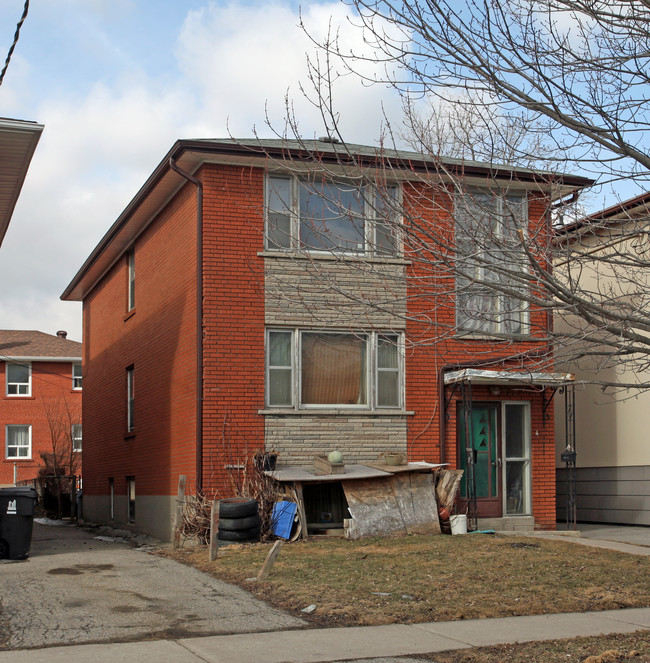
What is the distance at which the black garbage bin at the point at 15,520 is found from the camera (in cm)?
1260

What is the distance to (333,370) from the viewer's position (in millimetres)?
16031

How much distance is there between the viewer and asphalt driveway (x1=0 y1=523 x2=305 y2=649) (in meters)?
7.81

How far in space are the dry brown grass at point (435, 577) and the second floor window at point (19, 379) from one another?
29.4 metres

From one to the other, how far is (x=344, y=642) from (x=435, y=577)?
317 centimetres

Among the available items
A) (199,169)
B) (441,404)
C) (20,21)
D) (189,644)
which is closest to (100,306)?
(199,169)

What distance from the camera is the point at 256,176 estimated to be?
1580 centimetres

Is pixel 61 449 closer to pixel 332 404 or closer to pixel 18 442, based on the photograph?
pixel 18 442

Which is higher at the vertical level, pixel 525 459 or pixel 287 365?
pixel 287 365

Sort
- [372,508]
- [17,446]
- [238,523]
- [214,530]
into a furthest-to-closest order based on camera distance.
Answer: [17,446] → [372,508] → [238,523] → [214,530]

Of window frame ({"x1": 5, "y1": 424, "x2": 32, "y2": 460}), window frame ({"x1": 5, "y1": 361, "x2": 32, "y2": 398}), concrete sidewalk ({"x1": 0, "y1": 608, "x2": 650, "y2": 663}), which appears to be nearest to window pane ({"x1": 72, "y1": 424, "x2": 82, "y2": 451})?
window frame ({"x1": 5, "y1": 424, "x2": 32, "y2": 460})

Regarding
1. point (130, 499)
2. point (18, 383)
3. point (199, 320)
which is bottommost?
point (130, 499)

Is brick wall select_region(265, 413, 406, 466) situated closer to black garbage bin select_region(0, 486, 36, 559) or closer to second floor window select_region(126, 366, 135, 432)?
black garbage bin select_region(0, 486, 36, 559)

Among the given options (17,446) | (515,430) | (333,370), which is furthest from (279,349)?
(17,446)

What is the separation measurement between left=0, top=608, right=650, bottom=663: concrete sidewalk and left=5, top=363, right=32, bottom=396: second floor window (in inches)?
1399
